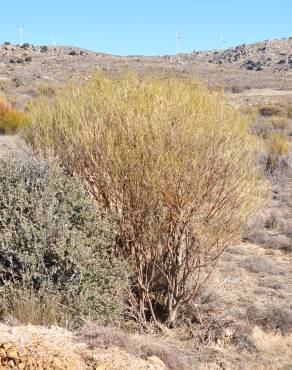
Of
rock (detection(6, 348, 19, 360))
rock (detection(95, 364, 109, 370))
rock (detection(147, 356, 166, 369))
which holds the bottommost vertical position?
rock (detection(147, 356, 166, 369))

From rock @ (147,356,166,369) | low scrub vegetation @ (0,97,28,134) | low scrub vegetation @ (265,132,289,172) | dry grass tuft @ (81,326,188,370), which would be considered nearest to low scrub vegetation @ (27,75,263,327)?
dry grass tuft @ (81,326,188,370)

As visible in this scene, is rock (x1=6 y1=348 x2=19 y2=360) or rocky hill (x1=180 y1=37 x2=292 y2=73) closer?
rock (x1=6 y1=348 x2=19 y2=360)

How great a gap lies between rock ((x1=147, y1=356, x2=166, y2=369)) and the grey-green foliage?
911mm

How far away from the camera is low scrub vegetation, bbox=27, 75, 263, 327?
572 centimetres

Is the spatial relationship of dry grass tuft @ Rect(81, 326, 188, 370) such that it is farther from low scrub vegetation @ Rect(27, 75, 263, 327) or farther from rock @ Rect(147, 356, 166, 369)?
low scrub vegetation @ Rect(27, 75, 263, 327)

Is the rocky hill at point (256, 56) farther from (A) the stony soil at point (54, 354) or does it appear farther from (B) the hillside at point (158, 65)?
(A) the stony soil at point (54, 354)

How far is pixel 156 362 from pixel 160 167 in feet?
6.56

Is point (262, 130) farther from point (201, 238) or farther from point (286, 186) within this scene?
point (201, 238)

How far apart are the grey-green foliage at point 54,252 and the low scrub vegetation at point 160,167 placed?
0.61 m

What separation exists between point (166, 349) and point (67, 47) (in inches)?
2907

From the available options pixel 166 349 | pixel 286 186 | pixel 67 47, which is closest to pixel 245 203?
pixel 166 349

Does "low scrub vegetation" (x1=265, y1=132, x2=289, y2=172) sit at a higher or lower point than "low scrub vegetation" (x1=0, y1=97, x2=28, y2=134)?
lower

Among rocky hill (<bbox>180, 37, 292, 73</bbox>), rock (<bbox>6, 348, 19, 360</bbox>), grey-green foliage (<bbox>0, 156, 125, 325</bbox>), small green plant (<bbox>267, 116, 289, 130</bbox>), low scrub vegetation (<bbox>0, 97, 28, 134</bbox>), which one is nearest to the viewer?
rock (<bbox>6, 348, 19, 360</bbox>)

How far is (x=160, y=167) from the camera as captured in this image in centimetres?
A: 568
